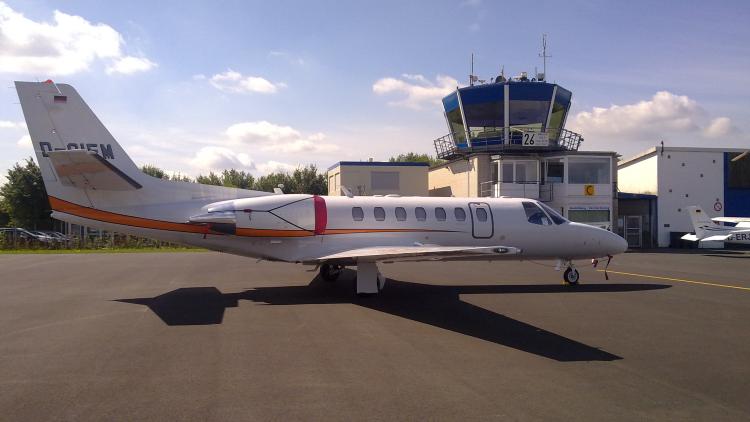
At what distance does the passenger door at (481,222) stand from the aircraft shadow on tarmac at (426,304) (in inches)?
63.2

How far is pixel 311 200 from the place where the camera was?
1483cm

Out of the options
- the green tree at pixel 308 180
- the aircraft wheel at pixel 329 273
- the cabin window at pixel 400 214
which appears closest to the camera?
the cabin window at pixel 400 214

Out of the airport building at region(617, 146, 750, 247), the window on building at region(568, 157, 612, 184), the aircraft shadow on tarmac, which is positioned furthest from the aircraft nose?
the airport building at region(617, 146, 750, 247)

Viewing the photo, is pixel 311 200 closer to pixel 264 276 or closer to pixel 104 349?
pixel 264 276

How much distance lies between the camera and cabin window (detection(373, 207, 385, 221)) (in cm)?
1527

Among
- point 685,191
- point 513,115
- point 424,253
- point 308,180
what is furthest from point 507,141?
point 308,180

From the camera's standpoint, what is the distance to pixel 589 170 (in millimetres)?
37688

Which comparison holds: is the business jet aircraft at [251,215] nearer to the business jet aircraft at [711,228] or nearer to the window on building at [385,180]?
the business jet aircraft at [711,228]

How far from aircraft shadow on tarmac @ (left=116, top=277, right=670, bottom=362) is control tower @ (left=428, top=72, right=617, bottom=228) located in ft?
69.6

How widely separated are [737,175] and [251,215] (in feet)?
134

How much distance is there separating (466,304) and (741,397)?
6839mm

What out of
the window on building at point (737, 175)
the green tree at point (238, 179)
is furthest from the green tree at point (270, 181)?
the window on building at point (737, 175)

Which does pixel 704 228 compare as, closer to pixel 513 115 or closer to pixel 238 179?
pixel 513 115

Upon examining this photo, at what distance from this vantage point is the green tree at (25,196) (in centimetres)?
5359
